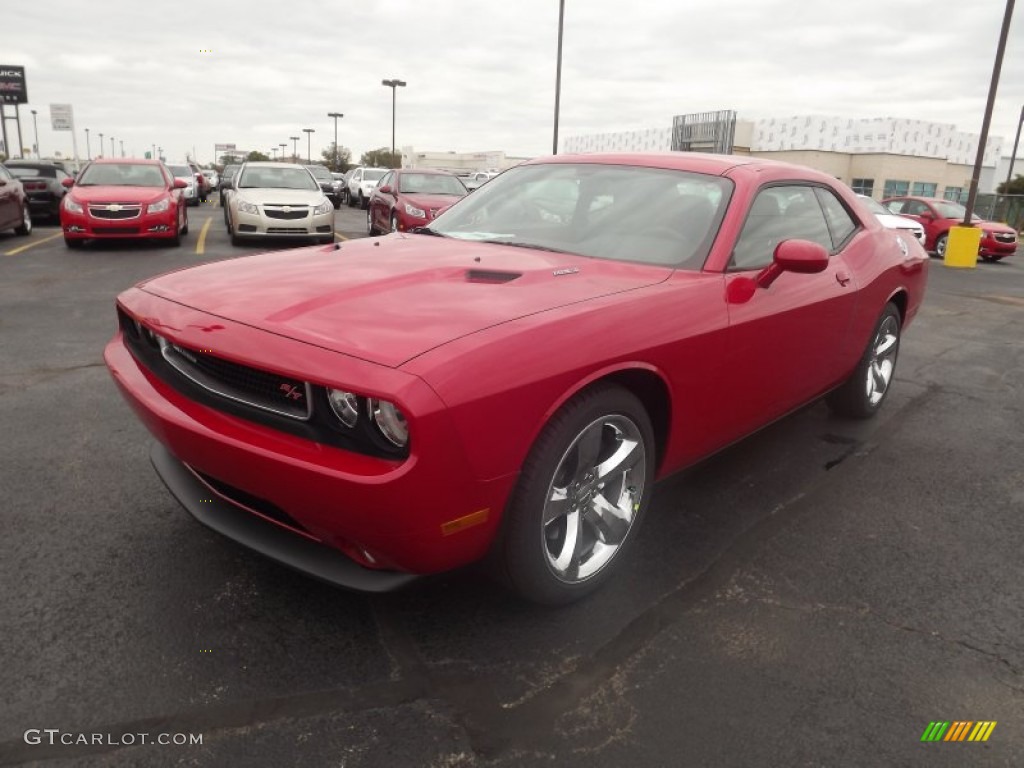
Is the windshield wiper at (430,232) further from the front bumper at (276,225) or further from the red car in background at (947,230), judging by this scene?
the red car in background at (947,230)

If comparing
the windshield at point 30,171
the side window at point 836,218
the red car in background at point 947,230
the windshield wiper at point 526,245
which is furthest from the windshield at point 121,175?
the red car in background at point 947,230

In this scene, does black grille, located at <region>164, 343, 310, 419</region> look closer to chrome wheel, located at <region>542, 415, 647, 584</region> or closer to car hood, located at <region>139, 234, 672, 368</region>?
car hood, located at <region>139, 234, 672, 368</region>

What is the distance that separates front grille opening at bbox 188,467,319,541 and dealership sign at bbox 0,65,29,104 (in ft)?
186

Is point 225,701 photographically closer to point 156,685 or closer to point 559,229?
point 156,685

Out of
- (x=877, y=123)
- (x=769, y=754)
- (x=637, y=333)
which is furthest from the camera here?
(x=877, y=123)

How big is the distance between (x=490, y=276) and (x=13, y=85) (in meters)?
57.8

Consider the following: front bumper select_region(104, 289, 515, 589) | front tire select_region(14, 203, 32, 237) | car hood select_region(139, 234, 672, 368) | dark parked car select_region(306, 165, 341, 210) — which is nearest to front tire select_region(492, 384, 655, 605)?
front bumper select_region(104, 289, 515, 589)

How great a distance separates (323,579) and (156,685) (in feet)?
1.86

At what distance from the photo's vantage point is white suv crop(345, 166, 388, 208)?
2697cm

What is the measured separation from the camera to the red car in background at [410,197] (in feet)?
43.0

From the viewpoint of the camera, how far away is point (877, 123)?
61.4 meters

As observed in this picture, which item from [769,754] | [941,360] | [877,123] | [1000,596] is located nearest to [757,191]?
[1000,596]

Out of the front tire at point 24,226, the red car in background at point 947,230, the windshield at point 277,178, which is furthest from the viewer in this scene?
the red car in background at point 947,230

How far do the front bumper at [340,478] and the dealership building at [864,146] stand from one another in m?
51.2
